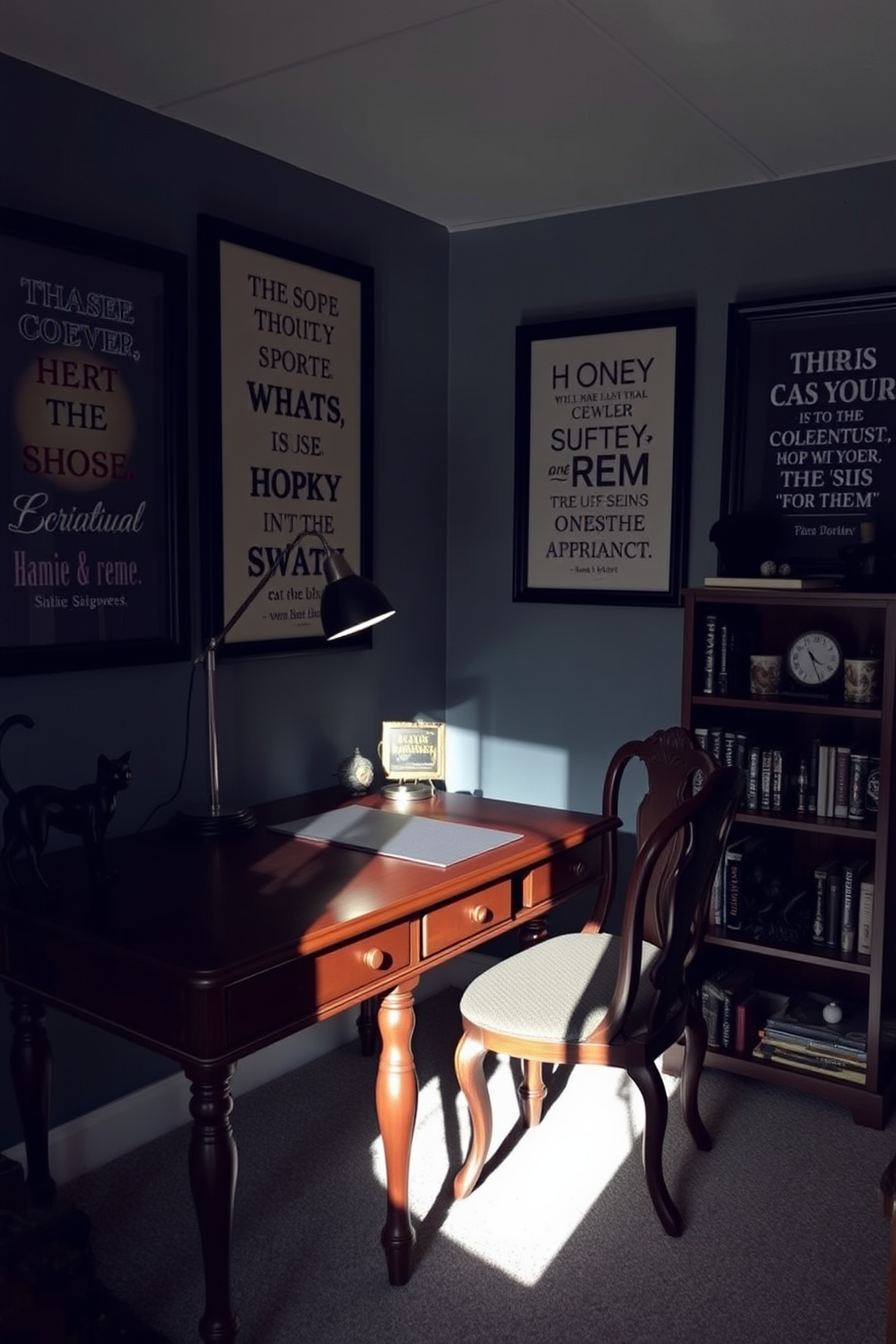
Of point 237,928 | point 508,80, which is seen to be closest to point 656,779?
point 237,928

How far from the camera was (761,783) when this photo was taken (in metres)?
2.85

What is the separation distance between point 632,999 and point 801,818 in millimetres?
848

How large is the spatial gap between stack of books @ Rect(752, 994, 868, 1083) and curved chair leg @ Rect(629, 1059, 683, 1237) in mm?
670

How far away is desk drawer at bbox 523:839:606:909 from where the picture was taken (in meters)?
2.46

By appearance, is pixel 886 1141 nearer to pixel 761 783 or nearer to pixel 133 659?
pixel 761 783

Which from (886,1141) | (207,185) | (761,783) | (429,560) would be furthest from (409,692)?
(886,1141)

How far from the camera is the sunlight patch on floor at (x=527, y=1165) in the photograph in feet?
7.36

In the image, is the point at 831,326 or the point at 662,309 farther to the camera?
the point at 662,309

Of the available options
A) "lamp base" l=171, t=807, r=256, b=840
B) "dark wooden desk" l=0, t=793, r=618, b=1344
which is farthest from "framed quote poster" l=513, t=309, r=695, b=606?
"lamp base" l=171, t=807, r=256, b=840

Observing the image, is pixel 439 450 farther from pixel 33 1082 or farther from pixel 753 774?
pixel 33 1082

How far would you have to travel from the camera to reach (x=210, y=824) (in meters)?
2.44

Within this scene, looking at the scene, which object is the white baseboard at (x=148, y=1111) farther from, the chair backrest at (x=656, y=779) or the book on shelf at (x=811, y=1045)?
the book on shelf at (x=811, y=1045)

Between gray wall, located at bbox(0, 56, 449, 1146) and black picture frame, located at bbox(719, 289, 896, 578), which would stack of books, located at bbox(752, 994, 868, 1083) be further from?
gray wall, located at bbox(0, 56, 449, 1146)

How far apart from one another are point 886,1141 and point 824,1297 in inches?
25.4
